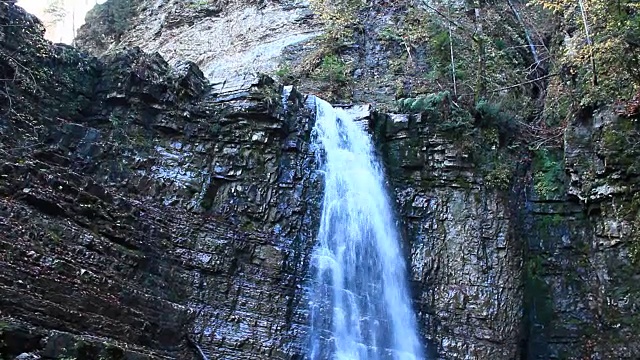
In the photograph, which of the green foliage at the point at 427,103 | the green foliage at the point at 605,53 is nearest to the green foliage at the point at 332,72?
the green foliage at the point at 427,103

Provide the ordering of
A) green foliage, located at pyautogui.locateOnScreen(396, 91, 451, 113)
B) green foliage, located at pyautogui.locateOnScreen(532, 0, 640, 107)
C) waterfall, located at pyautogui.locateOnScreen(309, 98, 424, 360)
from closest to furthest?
waterfall, located at pyautogui.locateOnScreen(309, 98, 424, 360), green foliage, located at pyautogui.locateOnScreen(532, 0, 640, 107), green foliage, located at pyautogui.locateOnScreen(396, 91, 451, 113)

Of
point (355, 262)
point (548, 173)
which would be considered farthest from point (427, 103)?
point (355, 262)

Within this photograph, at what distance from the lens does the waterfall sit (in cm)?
1059

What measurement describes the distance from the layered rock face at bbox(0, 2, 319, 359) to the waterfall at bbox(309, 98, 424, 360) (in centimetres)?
46

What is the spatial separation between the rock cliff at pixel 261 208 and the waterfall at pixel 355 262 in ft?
1.13

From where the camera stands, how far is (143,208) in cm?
1044

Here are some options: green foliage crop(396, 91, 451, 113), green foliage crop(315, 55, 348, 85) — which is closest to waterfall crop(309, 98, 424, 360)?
green foliage crop(396, 91, 451, 113)

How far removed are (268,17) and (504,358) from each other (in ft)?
56.0

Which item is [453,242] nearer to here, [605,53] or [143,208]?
[605,53]

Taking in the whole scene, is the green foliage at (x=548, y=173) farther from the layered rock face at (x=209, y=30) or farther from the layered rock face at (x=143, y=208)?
the layered rock face at (x=209, y=30)

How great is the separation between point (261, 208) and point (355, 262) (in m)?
2.46

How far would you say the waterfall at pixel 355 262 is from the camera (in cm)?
1059

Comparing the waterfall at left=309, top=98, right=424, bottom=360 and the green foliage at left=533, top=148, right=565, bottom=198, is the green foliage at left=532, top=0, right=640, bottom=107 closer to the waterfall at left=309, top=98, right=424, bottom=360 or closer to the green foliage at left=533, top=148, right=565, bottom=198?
the green foliage at left=533, top=148, right=565, bottom=198

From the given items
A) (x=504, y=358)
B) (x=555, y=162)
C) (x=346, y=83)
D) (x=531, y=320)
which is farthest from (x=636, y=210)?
(x=346, y=83)
